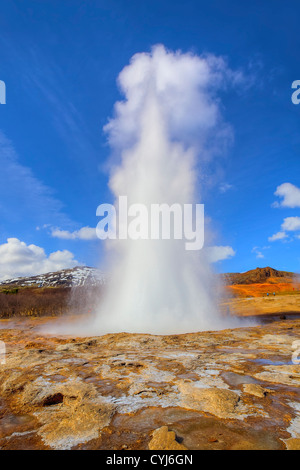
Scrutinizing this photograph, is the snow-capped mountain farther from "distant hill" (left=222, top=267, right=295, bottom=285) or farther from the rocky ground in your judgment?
the rocky ground

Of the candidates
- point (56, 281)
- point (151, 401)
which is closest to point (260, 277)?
point (151, 401)

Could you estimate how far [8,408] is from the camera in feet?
Answer: 12.5

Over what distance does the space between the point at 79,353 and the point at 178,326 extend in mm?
7962

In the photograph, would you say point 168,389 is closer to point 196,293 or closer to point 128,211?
point 196,293

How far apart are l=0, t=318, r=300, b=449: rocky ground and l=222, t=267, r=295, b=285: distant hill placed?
7946 cm

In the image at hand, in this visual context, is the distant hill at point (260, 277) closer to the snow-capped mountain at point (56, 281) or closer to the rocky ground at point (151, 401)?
the snow-capped mountain at point (56, 281)

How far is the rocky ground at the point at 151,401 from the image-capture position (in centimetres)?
268

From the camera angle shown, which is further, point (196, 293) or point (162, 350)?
point (196, 293)

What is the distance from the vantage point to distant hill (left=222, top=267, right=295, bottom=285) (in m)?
81.8

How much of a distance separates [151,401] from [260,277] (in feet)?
299

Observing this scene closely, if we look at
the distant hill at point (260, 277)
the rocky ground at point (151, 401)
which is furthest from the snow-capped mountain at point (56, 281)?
the rocky ground at point (151, 401)

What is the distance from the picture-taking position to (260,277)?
85438mm
